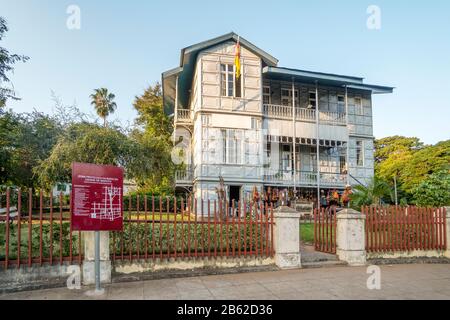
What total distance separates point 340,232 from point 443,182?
5.65m

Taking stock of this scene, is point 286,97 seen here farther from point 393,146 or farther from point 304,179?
point 393,146

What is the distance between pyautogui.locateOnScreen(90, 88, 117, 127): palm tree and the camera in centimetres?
4003

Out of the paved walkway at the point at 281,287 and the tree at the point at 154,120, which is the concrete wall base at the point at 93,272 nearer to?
the paved walkway at the point at 281,287

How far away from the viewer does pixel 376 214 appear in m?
9.04

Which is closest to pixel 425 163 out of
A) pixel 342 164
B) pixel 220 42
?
pixel 342 164

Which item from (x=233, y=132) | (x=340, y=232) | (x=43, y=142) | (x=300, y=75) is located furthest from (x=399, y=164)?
(x=43, y=142)

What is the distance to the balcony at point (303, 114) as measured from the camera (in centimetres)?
2128

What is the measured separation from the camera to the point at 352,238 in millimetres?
8648

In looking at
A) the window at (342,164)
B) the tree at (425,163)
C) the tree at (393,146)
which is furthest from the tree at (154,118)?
the tree at (393,146)

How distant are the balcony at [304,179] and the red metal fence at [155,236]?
12.2 meters

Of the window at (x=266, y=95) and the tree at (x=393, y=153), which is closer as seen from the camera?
the window at (x=266, y=95)

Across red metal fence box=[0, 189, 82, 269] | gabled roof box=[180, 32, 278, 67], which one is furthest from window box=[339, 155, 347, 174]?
red metal fence box=[0, 189, 82, 269]

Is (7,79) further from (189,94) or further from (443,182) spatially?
(443,182)

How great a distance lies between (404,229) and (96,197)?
8078 millimetres
